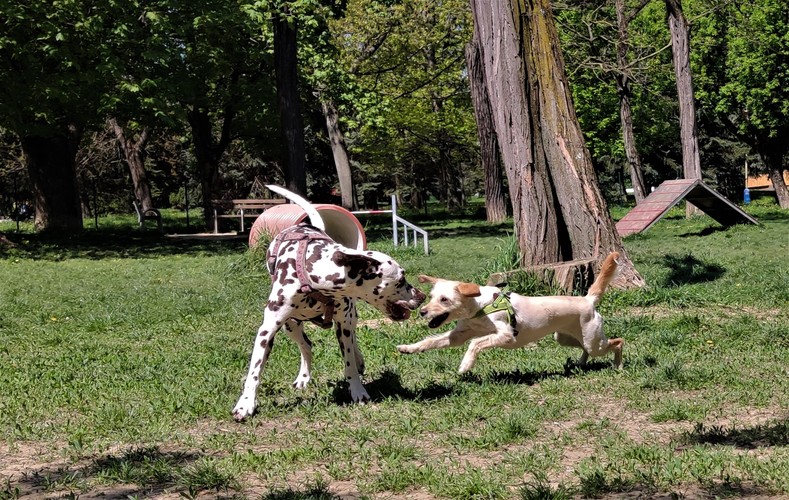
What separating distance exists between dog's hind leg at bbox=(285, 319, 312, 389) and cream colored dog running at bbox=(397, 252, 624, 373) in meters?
0.88

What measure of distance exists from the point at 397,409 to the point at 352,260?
1083 millimetres

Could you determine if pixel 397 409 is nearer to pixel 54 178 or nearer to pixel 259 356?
pixel 259 356

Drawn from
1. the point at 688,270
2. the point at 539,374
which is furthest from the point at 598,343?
the point at 688,270

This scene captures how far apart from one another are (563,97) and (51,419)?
7.80 m

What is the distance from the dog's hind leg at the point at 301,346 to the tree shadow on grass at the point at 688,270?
6.60 m

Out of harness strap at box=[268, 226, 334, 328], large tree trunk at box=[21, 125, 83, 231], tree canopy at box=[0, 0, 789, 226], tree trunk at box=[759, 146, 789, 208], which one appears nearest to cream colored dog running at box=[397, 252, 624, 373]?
harness strap at box=[268, 226, 334, 328]

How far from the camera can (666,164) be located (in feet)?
170

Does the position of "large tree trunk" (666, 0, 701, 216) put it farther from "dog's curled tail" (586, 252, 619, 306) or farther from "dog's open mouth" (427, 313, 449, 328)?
"dog's open mouth" (427, 313, 449, 328)

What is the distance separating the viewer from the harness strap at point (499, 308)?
22.3 feet

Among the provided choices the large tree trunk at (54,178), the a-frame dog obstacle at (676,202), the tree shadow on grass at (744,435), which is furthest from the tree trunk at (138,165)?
the tree shadow on grass at (744,435)

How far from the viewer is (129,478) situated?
4.82m

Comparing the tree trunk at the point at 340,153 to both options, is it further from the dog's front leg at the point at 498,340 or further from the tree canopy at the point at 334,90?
the dog's front leg at the point at 498,340

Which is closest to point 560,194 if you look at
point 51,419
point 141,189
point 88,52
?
point 51,419

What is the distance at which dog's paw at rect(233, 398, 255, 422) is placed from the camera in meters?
6.11
